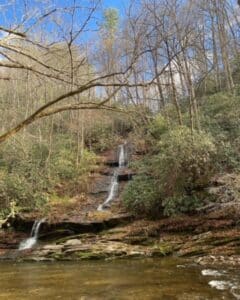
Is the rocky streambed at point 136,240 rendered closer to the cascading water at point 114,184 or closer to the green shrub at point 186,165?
the green shrub at point 186,165

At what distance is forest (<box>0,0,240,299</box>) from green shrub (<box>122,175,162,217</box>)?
1.9 inches

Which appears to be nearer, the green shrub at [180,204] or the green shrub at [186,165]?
the green shrub at [180,204]

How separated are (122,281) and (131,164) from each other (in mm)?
13981

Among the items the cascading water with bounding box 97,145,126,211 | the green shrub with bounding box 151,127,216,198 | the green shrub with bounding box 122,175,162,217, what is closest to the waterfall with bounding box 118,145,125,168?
the cascading water with bounding box 97,145,126,211

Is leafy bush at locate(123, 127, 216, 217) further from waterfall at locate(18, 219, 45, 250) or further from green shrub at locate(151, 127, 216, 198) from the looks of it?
waterfall at locate(18, 219, 45, 250)

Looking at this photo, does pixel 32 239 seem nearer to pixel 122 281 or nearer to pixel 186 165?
pixel 186 165

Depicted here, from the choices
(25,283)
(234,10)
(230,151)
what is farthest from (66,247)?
(234,10)

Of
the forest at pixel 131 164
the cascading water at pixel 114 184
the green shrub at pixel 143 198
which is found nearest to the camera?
the forest at pixel 131 164

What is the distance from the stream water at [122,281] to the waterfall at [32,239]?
4659mm

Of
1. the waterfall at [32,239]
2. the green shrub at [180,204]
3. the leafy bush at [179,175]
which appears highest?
the leafy bush at [179,175]

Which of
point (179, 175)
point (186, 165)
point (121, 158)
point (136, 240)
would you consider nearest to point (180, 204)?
point (179, 175)

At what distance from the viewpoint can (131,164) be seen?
22.4 meters

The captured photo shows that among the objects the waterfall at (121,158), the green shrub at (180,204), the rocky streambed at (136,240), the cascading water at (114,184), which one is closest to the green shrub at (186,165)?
the green shrub at (180,204)

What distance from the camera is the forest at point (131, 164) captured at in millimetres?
6742
